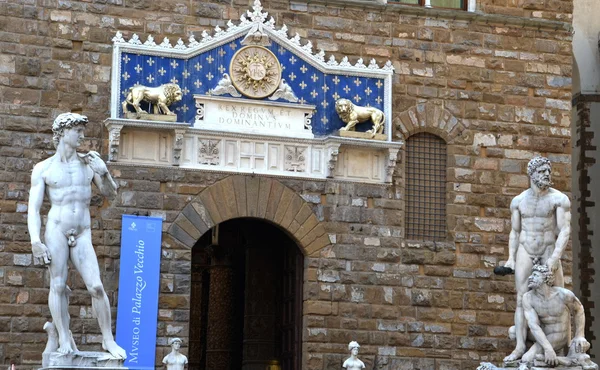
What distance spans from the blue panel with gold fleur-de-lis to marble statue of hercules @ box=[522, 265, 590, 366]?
4900 mm

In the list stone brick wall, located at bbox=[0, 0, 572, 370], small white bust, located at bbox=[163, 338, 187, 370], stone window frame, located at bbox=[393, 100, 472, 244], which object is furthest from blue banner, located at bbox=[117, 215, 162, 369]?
stone window frame, located at bbox=[393, 100, 472, 244]

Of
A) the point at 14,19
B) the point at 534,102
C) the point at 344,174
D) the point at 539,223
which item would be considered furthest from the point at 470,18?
the point at 14,19

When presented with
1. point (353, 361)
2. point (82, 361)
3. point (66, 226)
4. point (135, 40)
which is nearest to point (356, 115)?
point (135, 40)

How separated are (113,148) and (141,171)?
545 millimetres

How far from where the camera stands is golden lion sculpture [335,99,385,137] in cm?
2097

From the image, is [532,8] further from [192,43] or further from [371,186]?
[192,43]

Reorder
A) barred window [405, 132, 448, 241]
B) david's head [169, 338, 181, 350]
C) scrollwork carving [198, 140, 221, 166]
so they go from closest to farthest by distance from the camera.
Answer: david's head [169, 338, 181, 350]
scrollwork carving [198, 140, 221, 166]
barred window [405, 132, 448, 241]

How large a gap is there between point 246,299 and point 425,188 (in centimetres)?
405

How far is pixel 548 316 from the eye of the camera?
56.4 feet

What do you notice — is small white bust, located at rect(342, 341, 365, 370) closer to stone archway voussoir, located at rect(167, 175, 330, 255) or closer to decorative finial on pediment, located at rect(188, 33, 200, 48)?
stone archway voussoir, located at rect(167, 175, 330, 255)

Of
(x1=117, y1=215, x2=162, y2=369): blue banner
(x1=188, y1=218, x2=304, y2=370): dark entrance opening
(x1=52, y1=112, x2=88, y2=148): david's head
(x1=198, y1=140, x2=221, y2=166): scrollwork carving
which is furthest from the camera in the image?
(x1=188, y1=218, x2=304, y2=370): dark entrance opening

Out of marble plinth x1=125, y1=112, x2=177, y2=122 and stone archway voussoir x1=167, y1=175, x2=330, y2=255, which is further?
stone archway voussoir x1=167, y1=175, x2=330, y2=255


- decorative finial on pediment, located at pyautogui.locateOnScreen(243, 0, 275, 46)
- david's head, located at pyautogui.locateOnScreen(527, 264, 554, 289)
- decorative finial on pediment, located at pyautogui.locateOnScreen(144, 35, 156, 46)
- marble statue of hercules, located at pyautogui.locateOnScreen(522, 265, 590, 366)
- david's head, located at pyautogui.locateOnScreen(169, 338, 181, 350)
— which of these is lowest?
david's head, located at pyautogui.locateOnScreen(169, 338, 181, 350)

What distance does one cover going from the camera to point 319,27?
21.3 metres
